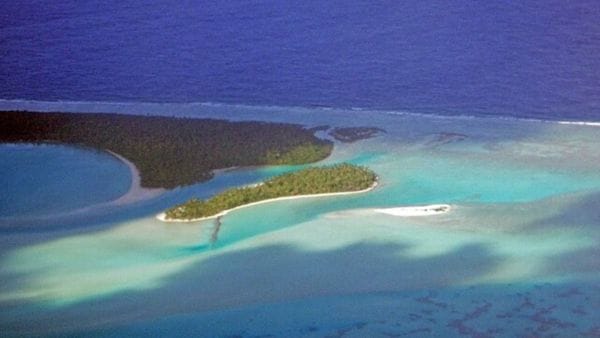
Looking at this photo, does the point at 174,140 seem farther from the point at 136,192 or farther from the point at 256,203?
the point at 256,203

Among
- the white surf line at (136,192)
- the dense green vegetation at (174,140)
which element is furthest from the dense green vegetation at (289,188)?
the dense green vegetation at (174,140)

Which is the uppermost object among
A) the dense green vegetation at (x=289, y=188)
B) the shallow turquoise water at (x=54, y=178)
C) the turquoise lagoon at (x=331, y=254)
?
the shallow turquoise water at (x=54, y=178)

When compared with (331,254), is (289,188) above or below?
above

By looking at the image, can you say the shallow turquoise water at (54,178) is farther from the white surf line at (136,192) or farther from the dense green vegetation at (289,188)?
the dense green vegetation at (289,188)

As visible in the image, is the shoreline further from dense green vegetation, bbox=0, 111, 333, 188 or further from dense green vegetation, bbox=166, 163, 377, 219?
dense green vegetation, bbox=0, 111, 333, 188

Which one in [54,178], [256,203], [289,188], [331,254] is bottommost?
[331,254]

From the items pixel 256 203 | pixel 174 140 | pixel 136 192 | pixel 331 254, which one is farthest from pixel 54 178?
pixel 331 254

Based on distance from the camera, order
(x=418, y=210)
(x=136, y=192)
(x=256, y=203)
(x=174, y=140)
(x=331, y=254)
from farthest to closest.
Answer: (x=174, y=140)
(x=136, y=192)
(x=256, y=203)
(x=418, y=210)
(x=331, y=254)
